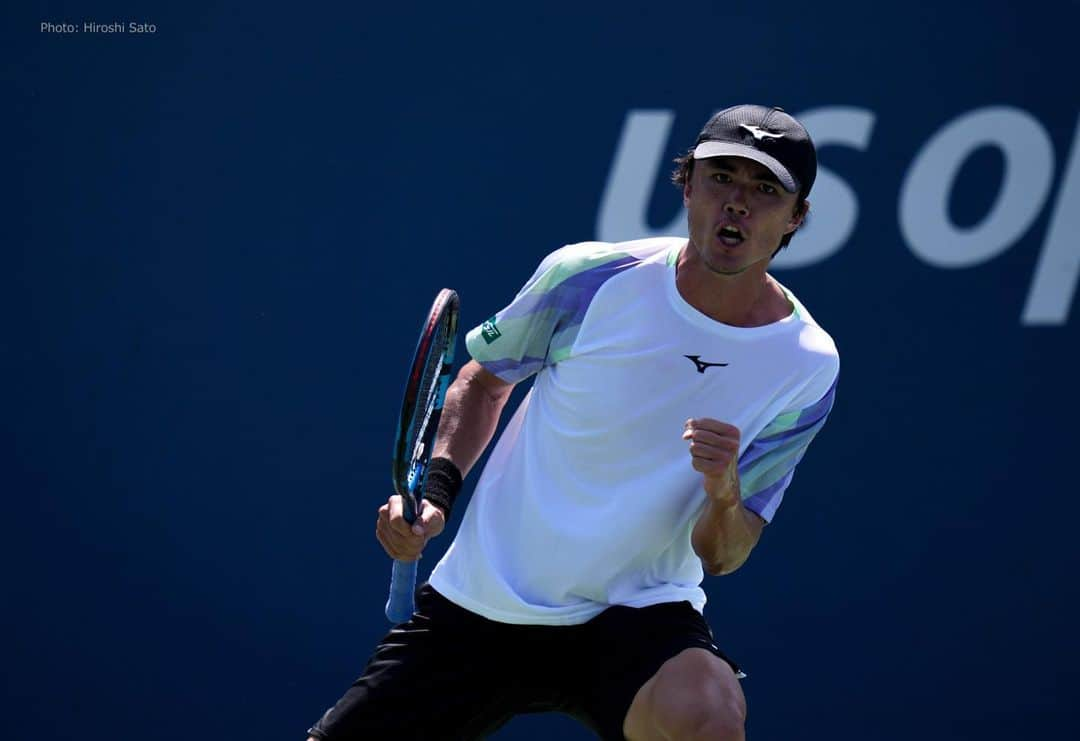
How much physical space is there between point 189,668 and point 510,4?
7.02 feet

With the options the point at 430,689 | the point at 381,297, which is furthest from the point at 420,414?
the point at 381,297

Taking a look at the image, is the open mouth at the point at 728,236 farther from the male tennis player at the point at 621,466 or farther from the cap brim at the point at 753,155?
the cap brim at the point at 753,155

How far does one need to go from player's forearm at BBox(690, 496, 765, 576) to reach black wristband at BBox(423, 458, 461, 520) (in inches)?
19.2

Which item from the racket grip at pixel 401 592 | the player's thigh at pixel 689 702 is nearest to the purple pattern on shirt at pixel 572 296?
the racket grip at pixel 401 592

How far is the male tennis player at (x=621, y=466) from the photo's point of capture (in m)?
3.26

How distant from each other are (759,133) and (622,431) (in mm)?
634

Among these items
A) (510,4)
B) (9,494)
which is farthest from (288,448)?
(510,4)

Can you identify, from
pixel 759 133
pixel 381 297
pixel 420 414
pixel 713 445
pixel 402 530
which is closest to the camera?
pixel 713 445

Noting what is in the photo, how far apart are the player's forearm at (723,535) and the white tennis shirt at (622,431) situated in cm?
11

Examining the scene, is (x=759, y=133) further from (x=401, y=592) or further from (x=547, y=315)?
(x=401, y=592)

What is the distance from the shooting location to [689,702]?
3010 mm

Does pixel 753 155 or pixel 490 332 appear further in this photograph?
pixel 490 332

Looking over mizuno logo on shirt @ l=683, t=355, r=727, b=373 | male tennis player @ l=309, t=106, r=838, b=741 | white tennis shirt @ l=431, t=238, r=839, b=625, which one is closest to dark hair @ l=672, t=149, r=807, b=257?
male tennis player @ l=309, t=106, r=838, b=741

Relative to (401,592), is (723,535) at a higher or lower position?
higher
